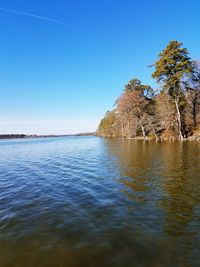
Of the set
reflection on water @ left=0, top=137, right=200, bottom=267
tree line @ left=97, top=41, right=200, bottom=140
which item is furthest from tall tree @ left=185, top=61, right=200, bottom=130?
reflection on water @ left=0, top=137, right=200, bottom=267

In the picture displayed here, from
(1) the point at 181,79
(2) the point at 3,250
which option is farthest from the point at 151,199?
(1) the point at 181,79

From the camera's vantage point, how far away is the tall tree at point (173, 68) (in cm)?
3525

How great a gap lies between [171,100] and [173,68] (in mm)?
7524

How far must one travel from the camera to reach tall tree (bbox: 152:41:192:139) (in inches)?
1388

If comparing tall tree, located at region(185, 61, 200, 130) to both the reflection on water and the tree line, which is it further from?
the reflection on water

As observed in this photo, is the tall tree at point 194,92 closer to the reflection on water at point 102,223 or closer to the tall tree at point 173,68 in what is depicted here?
the tall tree at point 173,68

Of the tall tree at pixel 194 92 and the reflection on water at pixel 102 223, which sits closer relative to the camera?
the reflection on water at pixel 102 223

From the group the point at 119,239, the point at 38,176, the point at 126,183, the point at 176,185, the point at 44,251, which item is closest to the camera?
the point at 44,251

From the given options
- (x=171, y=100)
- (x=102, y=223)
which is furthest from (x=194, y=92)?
(x=102, y=223)

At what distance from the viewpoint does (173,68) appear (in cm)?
3644

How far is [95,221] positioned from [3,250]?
2625mm

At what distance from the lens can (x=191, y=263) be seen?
404 centimetres

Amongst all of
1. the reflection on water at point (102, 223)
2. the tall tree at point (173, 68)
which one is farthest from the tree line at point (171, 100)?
the reflection on water at point (102, 223)

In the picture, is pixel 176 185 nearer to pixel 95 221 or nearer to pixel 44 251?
pixel 95 221
